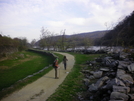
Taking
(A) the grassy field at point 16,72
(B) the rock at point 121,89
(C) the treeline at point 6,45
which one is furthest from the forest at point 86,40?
(B) the rock at point 121,89

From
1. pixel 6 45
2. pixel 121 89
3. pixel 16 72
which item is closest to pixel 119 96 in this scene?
pixel 121 89

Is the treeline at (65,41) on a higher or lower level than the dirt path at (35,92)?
higher

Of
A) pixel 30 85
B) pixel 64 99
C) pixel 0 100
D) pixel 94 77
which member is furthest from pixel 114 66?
pixel 0 100

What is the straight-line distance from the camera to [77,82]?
802 cm

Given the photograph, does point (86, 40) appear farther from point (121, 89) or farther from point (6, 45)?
point (121, 89)

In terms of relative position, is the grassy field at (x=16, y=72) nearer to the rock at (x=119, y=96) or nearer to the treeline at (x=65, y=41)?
the rock at (x=119, y=96)

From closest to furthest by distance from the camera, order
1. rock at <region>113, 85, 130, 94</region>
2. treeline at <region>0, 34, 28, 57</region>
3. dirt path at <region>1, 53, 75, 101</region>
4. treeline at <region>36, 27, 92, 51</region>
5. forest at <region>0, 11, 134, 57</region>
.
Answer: rock at <region>113, 85, 130, 94</region>
dirt path at <region>1, 53, 75, 101</region>
forest at <region>0, 11, 134, 57</region>
treeline at <region>0, 34, 28, 57</region>
treeline at <region>36, 27, 92, 51</region>

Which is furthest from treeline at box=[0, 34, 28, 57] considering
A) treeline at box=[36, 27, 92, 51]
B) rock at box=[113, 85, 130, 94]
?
rock at box=[113, 85, 130, 94]

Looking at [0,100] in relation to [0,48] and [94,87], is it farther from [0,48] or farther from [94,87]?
[0,48]

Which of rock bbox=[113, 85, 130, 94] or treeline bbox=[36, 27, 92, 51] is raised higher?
treeline bbox=[36, 27, 92, 51]

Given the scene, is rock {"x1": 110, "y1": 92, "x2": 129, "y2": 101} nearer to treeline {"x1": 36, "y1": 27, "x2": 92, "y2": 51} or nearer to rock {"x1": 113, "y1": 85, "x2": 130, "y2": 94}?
rock {"x1": 113, "y1": 85, "x2": 130, "y2": 94}

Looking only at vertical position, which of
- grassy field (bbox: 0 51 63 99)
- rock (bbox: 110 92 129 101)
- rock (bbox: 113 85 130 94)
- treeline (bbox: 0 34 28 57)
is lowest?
grassy field (bbox: 0 51 63 99)

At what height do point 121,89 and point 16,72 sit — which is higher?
point 121,89

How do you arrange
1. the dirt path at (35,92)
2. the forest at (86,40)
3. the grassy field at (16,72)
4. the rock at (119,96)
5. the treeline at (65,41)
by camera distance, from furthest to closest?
the treeline at (65,41) → the forest at (86,40) → the grassy field at (16,72) → the dirt path at (35,92) → the rock at (119,96)
